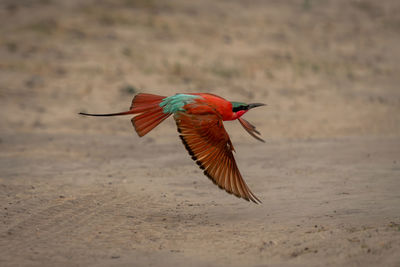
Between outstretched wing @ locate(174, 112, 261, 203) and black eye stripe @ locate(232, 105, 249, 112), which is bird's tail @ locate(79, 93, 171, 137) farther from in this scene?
black eye stripe @ locate(232, 105, 249, 112)

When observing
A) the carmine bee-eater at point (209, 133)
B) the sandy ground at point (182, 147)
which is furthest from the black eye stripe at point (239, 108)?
the sandy ground at point (182, 147)

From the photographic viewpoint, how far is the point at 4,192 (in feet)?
16.7

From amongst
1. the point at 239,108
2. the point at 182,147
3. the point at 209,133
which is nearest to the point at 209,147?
the point at 209,133

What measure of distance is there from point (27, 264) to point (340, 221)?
85.7 inches

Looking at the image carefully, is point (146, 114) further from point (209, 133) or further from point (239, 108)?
point (239, 108)

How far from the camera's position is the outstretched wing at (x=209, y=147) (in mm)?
3828

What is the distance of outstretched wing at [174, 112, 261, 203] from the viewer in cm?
383

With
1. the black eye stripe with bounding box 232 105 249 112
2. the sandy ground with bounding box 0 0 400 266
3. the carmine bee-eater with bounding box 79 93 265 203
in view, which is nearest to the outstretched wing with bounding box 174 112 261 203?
the carmine bee-eater with bounding box 79 93 265 203

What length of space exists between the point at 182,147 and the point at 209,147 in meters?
3.46

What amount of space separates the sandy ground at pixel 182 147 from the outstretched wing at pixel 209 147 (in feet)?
1.44

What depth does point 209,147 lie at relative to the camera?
390 centimetres

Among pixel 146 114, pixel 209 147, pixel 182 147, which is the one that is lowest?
pixel 182 147

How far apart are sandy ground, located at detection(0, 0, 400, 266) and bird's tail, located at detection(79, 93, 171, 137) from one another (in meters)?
0.77

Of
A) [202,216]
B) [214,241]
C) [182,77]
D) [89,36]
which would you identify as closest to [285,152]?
[202,216]
